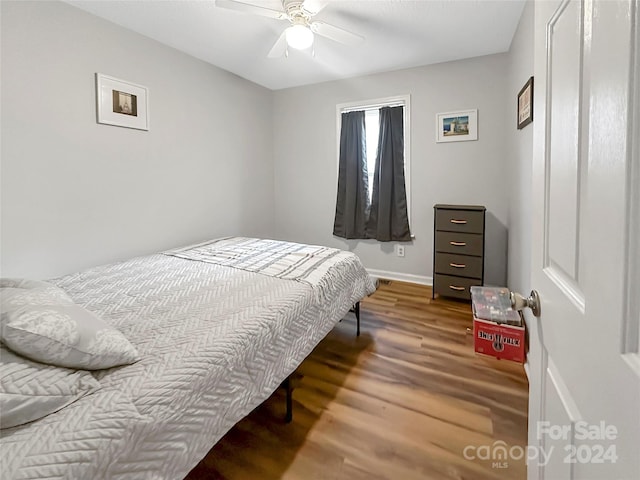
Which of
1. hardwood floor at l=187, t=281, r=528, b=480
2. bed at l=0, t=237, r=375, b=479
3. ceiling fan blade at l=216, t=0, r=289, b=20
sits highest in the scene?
ceiling fan blade at l=216, t=0, r=289, b=20

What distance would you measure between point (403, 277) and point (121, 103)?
3335 mm

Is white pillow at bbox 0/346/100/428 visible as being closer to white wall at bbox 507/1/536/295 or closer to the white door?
the white door

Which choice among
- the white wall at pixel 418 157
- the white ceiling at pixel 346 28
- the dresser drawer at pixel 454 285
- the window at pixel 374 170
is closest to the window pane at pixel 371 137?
the window at pixel 374 170

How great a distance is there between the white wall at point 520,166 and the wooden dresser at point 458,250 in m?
0.28

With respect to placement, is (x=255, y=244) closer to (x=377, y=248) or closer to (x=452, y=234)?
(x=377, y=248)

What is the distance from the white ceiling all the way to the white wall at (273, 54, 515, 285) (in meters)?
0.25

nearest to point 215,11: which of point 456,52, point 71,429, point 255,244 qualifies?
point 255,244

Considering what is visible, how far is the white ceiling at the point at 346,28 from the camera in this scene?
7.44 feet

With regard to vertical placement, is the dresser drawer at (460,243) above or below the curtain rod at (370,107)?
below

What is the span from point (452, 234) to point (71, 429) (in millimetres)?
3054

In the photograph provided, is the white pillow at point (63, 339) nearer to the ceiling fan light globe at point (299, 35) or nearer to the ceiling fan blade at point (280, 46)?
the ceiling fan light globe at point (299, 35)

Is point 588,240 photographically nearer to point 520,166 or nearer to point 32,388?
point 32,388

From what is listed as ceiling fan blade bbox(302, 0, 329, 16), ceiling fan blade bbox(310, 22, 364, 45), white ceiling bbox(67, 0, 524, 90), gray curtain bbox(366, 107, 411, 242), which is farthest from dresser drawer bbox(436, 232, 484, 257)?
ceiling fan blade bbox(302, 0, 329, 16)

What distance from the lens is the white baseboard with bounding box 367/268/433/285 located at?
143 inches
